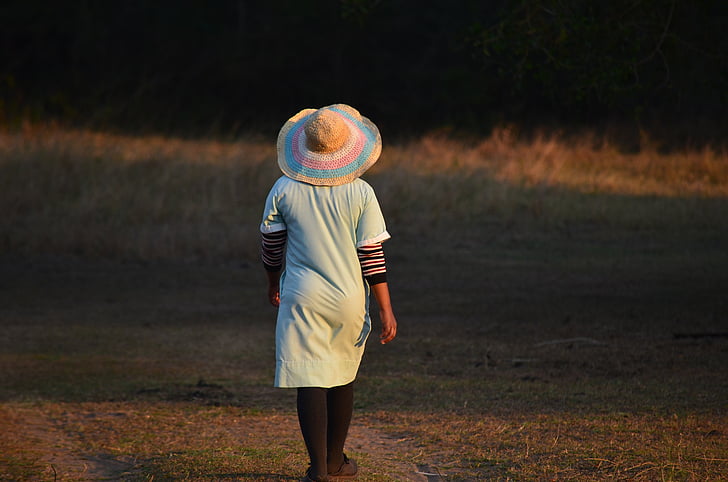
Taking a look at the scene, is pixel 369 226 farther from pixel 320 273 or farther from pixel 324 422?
pixel 324 422

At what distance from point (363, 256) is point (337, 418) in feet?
2.40

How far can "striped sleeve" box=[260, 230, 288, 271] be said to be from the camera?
4.10 m

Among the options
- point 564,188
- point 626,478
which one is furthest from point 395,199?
point 626,478

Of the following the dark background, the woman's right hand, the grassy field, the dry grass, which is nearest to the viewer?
the woman's right hand

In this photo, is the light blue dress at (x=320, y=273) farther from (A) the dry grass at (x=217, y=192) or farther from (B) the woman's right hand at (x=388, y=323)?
(A) the dry grass at (x=217, y=192)

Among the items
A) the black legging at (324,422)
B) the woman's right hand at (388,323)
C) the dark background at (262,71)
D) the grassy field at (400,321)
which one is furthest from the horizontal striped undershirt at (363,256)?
the dark background at (262,71)

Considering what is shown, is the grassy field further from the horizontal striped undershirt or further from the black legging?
the horizontal striped undershirt

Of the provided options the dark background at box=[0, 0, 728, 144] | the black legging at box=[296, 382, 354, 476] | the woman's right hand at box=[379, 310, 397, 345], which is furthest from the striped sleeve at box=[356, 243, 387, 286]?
the dark background at box=[0, 0, 728, 144]

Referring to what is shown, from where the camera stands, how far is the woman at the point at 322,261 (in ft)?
13.2

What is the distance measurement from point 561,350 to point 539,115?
978 inches

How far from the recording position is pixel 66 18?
35.5m

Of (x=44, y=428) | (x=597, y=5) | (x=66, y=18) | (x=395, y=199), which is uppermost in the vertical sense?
(x=66, y=18)

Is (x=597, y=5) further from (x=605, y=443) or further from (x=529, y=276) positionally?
(x=605, y=443)

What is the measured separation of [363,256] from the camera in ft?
13.3
